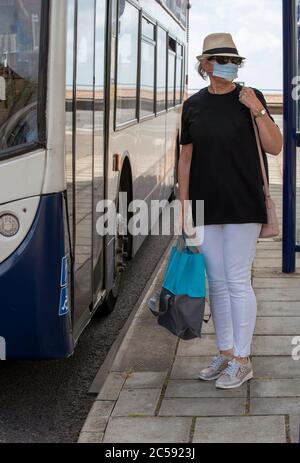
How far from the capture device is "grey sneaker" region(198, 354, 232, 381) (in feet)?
18.7

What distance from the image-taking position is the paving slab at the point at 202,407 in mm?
5105

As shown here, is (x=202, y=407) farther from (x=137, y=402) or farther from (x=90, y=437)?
(x=90, y=437)

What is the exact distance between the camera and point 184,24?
14531 millimetres

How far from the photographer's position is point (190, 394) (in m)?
5.46

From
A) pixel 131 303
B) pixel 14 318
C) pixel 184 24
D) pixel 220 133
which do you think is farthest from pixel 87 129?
pixel 184 24

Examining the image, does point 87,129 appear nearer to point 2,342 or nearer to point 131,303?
point 2,342

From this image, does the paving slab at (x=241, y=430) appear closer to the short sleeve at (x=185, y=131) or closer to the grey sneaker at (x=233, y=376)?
the grey sneaker at (x=233, y=376)

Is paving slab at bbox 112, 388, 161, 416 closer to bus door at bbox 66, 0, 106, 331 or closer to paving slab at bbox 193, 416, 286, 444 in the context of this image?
paving slab at bbox 193, 416, 286, 444

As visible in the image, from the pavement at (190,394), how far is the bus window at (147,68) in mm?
2585

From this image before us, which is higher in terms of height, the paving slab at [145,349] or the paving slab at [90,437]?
the paving slab at [145,349]

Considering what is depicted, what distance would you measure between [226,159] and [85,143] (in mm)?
911

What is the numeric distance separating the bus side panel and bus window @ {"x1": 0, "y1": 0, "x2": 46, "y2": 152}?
39cm

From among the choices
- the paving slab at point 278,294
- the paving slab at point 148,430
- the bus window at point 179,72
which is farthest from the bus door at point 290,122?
the bus window at point 179,72
